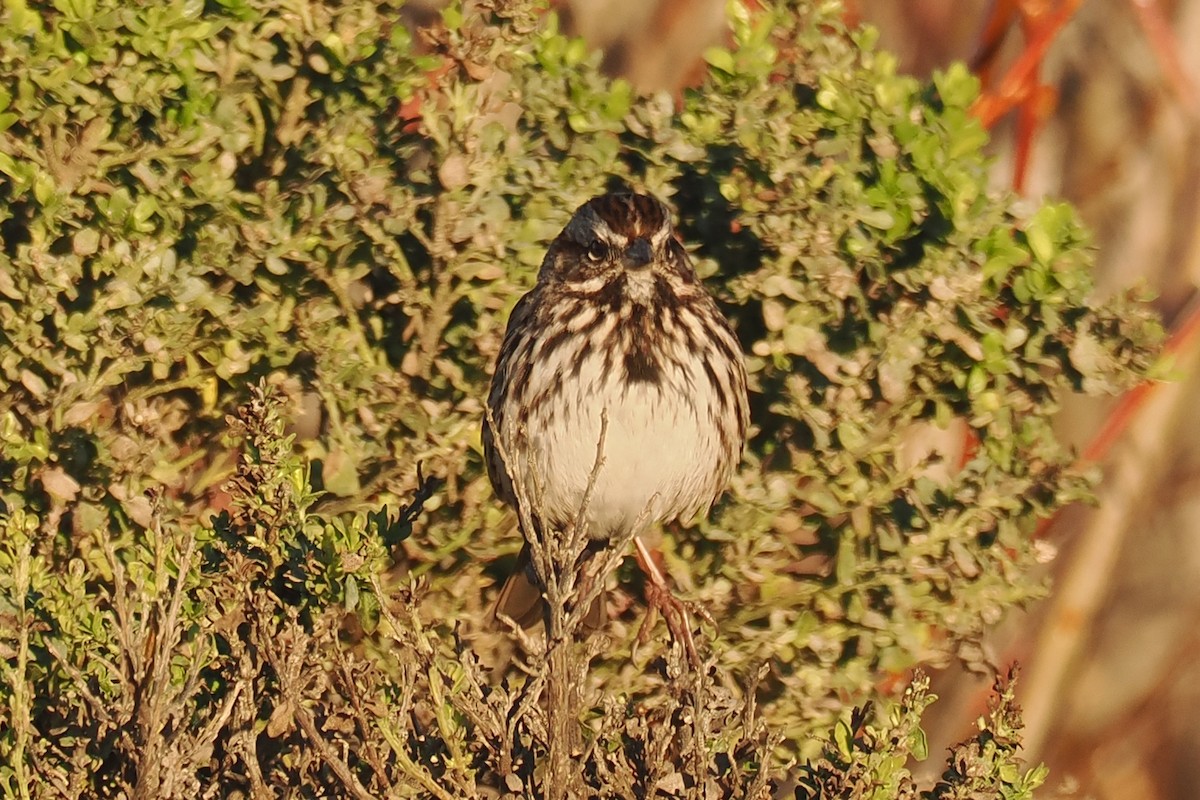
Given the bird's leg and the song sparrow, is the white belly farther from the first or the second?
the bird's leg

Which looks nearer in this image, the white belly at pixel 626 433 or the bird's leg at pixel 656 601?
the white belly at pixel 626 433

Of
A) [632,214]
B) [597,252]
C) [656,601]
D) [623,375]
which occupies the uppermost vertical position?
[632,214]

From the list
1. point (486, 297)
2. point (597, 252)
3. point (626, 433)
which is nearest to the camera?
point (626, 433)

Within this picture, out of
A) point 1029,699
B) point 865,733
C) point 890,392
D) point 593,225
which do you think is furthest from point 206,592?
point 1029,699

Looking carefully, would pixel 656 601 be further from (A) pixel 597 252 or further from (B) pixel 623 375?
(A) pixel 597 252

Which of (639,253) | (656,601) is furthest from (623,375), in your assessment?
(656,601)

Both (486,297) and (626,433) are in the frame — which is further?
(486,297)

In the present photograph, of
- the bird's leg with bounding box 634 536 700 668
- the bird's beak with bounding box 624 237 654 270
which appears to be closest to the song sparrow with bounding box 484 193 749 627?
the bird's beak with bounding box 624 237 654 270

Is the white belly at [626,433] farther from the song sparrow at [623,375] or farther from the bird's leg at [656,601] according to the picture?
the bird's leg at [656,601]

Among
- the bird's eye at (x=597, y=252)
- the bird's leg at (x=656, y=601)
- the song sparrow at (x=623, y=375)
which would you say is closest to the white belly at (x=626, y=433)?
the song sparrow at (x=623, y=375)
